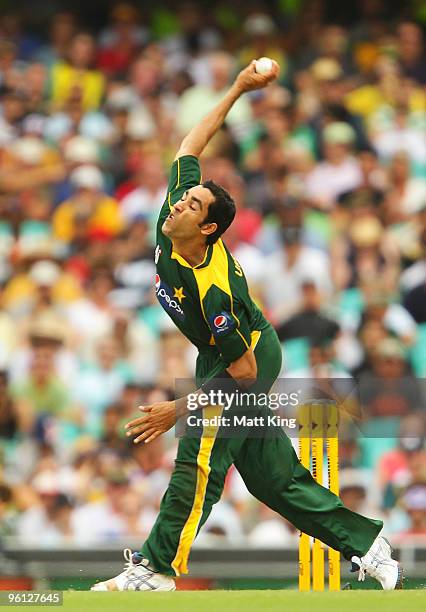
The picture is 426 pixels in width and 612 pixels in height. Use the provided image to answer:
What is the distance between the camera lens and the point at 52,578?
8117 millimetres

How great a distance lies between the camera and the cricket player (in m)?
6.26

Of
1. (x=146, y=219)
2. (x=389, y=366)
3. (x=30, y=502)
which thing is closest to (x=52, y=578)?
(x=30, y=502)

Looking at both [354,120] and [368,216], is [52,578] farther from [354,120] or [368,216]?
[354,120]

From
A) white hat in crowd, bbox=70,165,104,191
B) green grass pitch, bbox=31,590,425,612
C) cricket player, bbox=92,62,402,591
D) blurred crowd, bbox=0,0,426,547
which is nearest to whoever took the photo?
green grass pitch, bbox=31,590,425,612

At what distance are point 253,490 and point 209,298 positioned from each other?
0.99 meters

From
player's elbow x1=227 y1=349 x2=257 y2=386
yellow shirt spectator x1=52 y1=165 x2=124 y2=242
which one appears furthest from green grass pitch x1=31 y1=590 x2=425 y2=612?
yellow shirt spectator x1=52 y1=165 x2=124 y2=242

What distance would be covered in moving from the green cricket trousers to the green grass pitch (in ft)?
1.00

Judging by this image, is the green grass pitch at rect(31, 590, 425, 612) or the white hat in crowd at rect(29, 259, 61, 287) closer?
the green grass pitch at rect(31, 590, 425, 612)

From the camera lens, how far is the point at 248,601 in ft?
19.2

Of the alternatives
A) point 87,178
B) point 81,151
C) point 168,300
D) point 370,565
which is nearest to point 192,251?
point 168,300

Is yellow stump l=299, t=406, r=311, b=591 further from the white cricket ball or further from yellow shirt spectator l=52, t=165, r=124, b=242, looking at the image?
yellow shirt spectator l=52, t=165, r=124, b=242

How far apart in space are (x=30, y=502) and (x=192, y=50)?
19.7 feet

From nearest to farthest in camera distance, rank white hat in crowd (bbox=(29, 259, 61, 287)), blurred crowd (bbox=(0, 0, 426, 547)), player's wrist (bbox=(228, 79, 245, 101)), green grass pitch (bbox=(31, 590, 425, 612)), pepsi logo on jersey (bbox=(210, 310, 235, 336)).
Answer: green grass pitch (bbox=(31, 590, 425, 612)), pepsi logo on jersey (bbox=(210, 310, 235, 336)), player's wrist (bbox=(228, 79, 245, 101)), blurred crowd (bbox=(0, 0, 426, 547)), white hat in crowd (bbox=(29, 259, 61, 287))

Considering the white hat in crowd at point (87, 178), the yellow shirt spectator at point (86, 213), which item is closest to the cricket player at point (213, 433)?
the yellow shirt spectator at point (86, 213)
